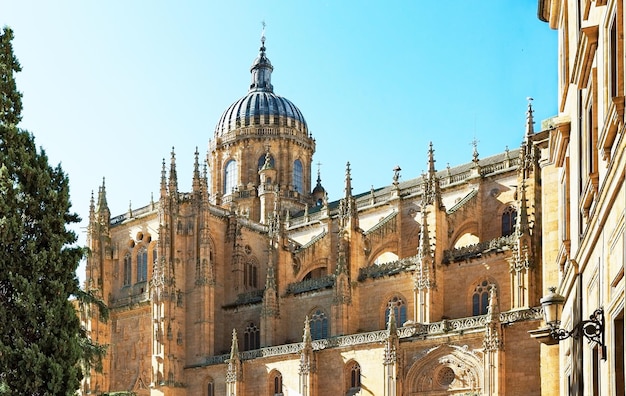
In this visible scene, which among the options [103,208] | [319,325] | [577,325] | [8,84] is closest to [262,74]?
[103,208]

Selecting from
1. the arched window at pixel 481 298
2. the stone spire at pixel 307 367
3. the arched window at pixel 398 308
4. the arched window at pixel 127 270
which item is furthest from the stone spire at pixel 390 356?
the arched window at pixel 127 270

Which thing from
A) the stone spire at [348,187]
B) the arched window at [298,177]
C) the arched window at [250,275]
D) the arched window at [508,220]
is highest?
the arched window at [298,177]

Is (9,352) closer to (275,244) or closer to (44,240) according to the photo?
(44,240)

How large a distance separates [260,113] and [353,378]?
35739mm

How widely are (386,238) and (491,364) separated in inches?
642

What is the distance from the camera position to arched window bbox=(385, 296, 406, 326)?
49.1m

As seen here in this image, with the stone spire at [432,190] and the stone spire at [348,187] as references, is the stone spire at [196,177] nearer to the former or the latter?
the stone spire at [348,187]

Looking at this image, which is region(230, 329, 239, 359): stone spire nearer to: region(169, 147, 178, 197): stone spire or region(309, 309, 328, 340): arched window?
region(309, 309, 328, 340): arched window

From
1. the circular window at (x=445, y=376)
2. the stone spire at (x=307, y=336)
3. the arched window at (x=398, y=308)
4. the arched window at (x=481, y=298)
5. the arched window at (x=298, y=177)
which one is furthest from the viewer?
the arched window at (x=298, y=177)

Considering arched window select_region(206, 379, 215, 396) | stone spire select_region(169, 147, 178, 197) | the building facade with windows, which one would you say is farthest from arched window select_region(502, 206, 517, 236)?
the building facade with windows

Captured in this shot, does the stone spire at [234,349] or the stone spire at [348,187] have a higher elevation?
the stone spire at [348,187]

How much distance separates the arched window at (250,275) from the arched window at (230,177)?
17.3 meters

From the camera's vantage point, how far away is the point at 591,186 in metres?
12.1

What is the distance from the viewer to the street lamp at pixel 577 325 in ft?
36.1
